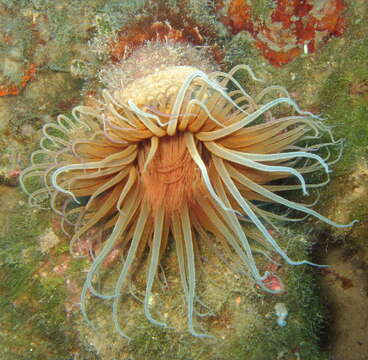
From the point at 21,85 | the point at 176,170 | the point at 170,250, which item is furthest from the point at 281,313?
the point at 21,85

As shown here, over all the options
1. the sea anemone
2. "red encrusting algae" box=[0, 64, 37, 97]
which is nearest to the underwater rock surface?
"red encrusting algae" box=[0, 64, 37, 97]

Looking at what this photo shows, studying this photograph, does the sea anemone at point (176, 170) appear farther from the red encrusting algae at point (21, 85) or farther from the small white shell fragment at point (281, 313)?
the red encrusting algae at point (21, 85)

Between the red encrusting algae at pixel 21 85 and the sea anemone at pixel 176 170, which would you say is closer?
the sea anemone at pixel 176 170

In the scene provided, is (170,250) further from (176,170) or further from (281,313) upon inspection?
(281,313)

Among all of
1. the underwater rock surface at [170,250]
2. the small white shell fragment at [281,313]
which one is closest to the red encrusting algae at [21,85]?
the underwater rock surface at [170,250]

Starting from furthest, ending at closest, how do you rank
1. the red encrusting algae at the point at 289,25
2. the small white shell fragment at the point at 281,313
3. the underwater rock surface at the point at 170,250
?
the red encrusting algae at the point at 289,25
the underwater rock surface at the point at 170,250
the small white shell fragment at the point at 281,313

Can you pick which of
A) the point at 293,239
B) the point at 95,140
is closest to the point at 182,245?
the point at 293,239
